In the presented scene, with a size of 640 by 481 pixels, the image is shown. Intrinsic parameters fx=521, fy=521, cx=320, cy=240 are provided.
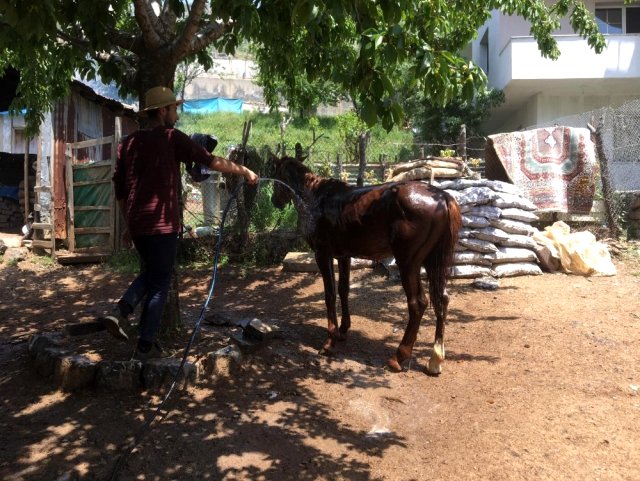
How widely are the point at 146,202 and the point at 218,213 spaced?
632cm

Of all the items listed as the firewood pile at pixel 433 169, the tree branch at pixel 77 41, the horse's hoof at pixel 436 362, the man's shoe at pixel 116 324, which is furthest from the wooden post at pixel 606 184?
the man's shoe at pixel 116 324

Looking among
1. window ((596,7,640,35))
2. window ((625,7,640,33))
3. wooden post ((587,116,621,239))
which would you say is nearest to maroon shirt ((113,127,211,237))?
wooden post ((587,116,621,239))

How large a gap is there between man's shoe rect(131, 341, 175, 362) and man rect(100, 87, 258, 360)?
0.08ft

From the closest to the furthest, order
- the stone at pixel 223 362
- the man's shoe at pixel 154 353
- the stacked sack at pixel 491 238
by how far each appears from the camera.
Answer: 1. the man's shoe at pixel 154 353
2. the stone at pixel 223 362
3. the stacked sack at pixel 491 238

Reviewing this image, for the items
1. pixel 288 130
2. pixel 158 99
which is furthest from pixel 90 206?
pixel 288 130

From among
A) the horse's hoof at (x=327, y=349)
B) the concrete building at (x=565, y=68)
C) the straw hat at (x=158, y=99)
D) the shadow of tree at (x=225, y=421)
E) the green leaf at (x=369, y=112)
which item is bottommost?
the shadow of tree at (x=225, y=421)

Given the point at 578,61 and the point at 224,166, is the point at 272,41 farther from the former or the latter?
the point at 578,61

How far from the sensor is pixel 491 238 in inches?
284

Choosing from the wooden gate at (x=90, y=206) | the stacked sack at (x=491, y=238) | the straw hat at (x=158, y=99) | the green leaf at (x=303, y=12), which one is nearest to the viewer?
the green leaf at (x=303, y=12)

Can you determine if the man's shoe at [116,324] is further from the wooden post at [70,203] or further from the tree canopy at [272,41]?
the wooden post at [70,203]

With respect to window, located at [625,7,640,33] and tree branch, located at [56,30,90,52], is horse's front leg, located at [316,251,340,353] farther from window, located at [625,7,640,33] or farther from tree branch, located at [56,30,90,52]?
window, located at [625,7,640,33]

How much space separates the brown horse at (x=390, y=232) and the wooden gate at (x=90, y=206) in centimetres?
555

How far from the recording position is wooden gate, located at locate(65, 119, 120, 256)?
9.47 meters

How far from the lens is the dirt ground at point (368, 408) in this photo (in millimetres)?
2965
